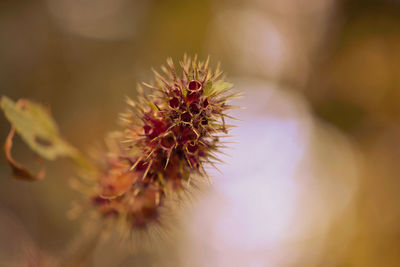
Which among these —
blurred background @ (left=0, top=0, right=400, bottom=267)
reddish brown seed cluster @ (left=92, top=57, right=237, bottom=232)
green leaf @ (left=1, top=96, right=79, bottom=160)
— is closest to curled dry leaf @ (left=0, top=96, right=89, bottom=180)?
green leaf @ (left=1, top=96, right=79, bottom=160)

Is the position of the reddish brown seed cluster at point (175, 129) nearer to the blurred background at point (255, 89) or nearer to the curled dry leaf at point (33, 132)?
the curled dry leaf at point (33, 132)

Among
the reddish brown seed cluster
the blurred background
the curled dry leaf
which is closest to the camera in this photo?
the reddish brown seed cluster

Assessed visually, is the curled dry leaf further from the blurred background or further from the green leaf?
the blurred background

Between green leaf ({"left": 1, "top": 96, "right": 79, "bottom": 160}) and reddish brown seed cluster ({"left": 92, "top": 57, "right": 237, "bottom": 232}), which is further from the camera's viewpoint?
green leaf ({"left": 1, "top": 96, "right": 79, "bottom": 160})

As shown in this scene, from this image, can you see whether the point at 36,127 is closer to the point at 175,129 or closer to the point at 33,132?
the point at 33,132

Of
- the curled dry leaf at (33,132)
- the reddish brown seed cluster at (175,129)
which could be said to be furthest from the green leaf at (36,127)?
the reddish brown seed cluster at (175,129)

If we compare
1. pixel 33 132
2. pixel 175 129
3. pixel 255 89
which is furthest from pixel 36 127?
pixel 255 89

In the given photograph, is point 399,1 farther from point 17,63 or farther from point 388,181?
point 17,63
